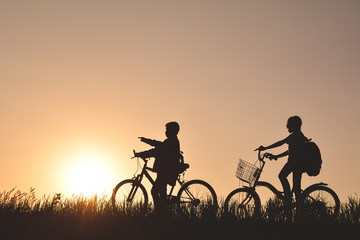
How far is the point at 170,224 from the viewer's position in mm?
8062

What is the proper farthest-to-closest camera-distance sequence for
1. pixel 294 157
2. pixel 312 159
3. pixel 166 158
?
pixel 166 158 → pixel 294 157 → pixel 312 159

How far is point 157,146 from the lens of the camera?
32.7 ft

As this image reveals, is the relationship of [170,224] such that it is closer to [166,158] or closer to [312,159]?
[166,158]

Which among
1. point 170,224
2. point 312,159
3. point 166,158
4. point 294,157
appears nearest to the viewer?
point 170,224

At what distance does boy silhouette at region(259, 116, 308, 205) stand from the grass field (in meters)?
0.61

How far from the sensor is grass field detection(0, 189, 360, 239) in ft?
25.3

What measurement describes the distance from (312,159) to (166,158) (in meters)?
3.32

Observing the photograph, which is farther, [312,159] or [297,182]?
[297,182]

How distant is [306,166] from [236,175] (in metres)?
1.62

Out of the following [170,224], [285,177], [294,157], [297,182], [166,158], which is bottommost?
[170,224]

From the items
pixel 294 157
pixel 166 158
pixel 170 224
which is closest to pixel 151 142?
pixel 166 158

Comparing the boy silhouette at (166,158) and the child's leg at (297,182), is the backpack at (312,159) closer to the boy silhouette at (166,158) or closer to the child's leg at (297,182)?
the child's leg at (297,182)

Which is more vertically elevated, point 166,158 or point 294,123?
point 294,123

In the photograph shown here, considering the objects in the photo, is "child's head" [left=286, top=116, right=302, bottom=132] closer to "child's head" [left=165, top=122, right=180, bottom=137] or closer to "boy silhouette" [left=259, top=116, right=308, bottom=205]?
"boy silhouette" [left=259, top=116, right=308, bottom=205]
